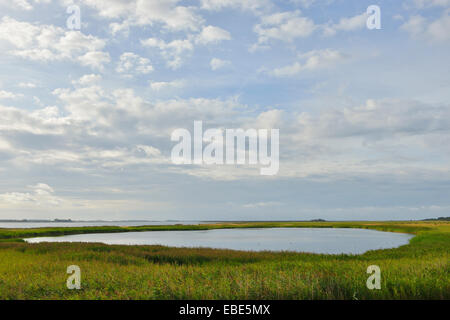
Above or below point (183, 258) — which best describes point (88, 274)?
above

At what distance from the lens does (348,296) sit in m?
11.4

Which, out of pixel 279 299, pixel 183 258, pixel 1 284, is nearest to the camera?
pixel 279 299

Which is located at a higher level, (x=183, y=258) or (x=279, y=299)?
(x=279, y=299)

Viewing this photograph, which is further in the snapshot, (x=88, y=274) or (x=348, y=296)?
(x=88, y=274)

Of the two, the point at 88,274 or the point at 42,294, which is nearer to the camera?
the point at 42,294
